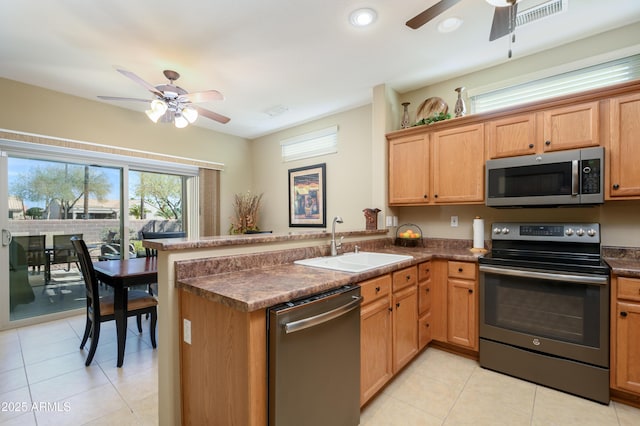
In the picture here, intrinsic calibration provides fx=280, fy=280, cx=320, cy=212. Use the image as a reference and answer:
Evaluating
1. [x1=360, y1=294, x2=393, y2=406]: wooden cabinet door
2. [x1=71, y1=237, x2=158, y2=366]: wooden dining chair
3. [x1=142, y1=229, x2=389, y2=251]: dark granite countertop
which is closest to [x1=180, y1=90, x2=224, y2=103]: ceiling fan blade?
[x1=142, y1=229, x2=389, y2=251]: dark granite countertop

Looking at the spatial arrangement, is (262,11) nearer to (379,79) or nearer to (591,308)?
(379,79)

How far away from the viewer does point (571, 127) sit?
2260 mm

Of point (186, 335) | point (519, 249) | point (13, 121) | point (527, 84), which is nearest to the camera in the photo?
point (186, 335)

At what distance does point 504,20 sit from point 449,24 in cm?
62

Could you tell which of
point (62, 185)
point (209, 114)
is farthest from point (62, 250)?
point (209, 114)

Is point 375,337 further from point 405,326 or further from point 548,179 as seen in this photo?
point 548,179

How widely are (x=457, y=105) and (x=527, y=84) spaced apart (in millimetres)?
645

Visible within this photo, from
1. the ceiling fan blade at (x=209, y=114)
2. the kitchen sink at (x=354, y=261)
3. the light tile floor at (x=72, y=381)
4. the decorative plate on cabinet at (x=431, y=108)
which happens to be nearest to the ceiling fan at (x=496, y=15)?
the decorative plate on cabinet at (x=431, y=108)

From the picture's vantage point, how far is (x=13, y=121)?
3.11m

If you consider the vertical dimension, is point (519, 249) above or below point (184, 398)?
above

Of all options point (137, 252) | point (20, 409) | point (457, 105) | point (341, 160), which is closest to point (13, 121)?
point (137, 252)

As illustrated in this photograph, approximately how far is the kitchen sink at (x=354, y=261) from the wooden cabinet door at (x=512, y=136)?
1.33 m

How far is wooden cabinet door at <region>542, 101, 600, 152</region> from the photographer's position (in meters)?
2.17

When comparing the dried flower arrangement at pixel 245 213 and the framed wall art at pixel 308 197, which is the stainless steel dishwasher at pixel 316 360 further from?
the dried flower arrangement at pixel 245 213
